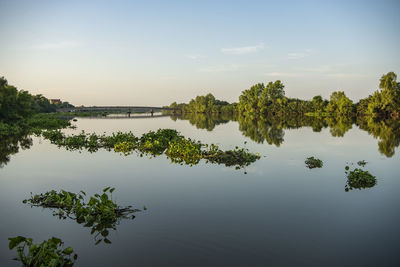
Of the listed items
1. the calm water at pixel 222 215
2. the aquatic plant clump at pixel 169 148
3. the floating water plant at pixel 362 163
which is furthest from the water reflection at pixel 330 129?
the calm water at pixel 222 215

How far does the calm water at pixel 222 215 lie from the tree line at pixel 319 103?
70.0 meters

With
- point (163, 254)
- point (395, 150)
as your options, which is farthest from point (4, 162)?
point (395, 150)

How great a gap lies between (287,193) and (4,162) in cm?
→ 2057

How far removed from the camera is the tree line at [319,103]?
77.5 meters

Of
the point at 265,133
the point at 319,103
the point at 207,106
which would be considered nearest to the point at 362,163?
the point at 265,133

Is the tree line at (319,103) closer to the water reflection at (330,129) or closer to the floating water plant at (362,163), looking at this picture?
the water reflection at (330,129)

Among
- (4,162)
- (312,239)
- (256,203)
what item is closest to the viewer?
(312,239)

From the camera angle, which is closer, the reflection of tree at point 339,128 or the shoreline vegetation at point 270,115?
the shoreline vegetation at point 270,115

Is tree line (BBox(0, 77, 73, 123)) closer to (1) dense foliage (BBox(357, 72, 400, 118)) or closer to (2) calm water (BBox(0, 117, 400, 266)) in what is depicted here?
(2) calm water (BBox(0, 117, 400, 266))

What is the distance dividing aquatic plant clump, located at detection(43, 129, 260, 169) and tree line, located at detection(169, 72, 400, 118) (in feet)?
233

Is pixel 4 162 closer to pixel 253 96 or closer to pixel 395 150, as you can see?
pixel 395 150

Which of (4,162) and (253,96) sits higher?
(253,96)

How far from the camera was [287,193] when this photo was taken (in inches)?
519

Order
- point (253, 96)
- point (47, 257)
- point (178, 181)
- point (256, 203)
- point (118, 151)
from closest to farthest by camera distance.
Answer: point (47, 257) < point (256, 203) < point (178, 181) < point (118, 151) < point (253, 96)
